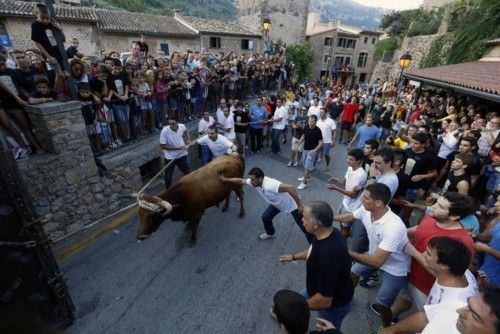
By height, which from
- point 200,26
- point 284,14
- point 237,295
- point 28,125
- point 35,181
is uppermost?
point 284,14

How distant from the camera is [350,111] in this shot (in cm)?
1148

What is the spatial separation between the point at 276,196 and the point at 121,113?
4314 mm

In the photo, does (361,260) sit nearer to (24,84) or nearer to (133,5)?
(24,84)

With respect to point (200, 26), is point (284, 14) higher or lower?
higher

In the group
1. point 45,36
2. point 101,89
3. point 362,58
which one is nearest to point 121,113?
point 101,89

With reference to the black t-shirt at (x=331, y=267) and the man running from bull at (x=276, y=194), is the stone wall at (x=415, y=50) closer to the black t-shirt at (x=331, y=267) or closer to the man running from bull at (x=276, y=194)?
the man running from bull at (x=276, y=194)

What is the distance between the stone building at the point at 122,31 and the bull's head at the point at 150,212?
21432 mm

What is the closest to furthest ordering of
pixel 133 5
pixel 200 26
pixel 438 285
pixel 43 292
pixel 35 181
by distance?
pixel 438 285 < pixel 43 292 < pixel 35 181 < pixel 200 26 < pixel 133 5

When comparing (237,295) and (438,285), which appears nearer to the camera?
(438,285)

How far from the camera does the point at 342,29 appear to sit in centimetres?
4541

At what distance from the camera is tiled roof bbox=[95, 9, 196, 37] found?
22703mm

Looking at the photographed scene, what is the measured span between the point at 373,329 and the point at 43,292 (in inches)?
169

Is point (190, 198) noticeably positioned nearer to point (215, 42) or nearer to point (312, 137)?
point (312, 137)

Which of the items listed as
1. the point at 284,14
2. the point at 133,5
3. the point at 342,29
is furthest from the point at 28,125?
the point at 133,5
